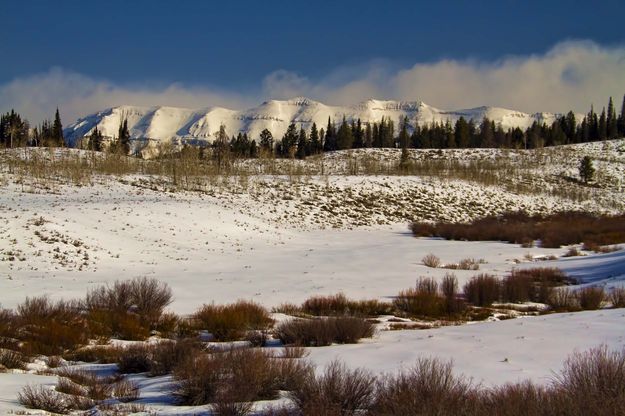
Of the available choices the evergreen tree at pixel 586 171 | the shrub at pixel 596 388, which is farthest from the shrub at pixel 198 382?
the evergreen tree at pixel 586 171

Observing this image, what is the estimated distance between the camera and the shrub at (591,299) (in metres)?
13.3

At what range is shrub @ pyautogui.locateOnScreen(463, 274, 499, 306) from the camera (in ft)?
49.5

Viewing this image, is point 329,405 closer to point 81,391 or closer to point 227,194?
point 81,391

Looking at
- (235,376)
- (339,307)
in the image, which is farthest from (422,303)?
(235,376)

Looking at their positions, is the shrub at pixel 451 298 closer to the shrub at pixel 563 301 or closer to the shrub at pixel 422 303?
the shrub at pixel 422 303

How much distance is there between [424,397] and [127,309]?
1025 cm

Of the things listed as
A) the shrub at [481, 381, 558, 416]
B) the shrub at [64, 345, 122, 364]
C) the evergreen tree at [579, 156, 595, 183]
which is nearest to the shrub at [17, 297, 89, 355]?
the shrub at [64, 345, 122, 364]

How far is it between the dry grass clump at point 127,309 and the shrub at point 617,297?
1126 cm

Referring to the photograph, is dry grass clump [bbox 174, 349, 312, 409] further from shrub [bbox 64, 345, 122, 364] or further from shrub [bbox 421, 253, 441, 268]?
shrub [bbox 421, 253, 441, 268]

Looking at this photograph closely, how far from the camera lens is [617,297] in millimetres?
13555

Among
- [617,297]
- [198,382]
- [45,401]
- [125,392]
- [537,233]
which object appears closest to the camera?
[45,401]

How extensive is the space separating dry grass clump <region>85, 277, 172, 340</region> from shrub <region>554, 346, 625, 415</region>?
8.37 m

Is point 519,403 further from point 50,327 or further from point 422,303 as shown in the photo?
point 422,303

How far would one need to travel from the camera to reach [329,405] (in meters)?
4.66
